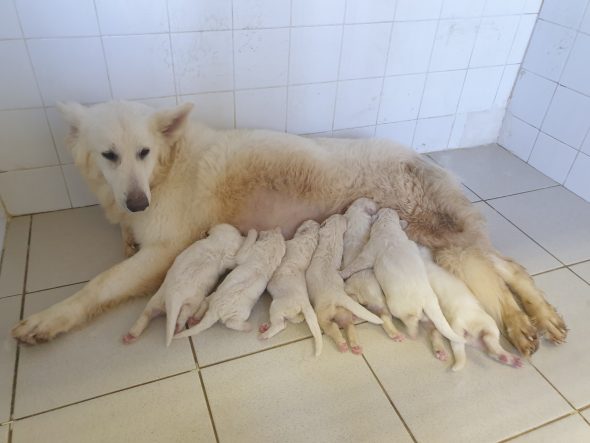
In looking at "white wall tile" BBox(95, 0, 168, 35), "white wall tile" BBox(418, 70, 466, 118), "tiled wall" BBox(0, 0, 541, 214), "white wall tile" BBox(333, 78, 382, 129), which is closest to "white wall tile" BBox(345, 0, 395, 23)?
"tiled wall" BBox(0, 0, 541, 214)

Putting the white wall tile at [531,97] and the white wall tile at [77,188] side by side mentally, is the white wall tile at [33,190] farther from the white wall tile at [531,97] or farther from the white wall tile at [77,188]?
the white wall tile at [531,97]

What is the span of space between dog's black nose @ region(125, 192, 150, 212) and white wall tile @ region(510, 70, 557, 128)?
248 cm

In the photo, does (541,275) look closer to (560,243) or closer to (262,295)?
(560,243)

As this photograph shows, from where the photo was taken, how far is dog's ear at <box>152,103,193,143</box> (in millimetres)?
1931

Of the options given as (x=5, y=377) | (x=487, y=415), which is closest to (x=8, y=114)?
(x=5, y=377)

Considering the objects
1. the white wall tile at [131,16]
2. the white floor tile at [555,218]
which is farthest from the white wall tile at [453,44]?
the white wall tile at [131,16]

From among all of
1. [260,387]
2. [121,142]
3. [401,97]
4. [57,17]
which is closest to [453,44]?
[401,97]

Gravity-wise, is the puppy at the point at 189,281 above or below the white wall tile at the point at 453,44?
below

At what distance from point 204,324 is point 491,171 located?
2172 millimetres

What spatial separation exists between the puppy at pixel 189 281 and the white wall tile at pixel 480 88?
188cm

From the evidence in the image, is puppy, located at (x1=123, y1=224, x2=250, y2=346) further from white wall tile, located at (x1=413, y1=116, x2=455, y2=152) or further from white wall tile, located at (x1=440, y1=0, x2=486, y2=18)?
white wall tile, located at (x1=440, y1=0, x2=486, y2=18)

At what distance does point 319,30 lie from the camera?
7.77 ft

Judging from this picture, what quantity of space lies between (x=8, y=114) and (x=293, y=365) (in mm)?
1704

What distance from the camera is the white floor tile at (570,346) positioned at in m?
1.75
